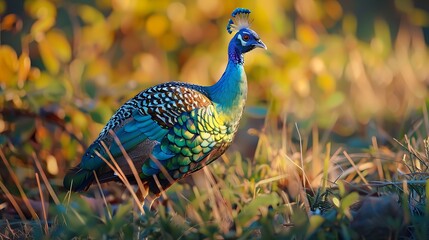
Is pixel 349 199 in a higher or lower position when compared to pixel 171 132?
lower

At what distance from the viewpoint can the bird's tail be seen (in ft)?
11.0

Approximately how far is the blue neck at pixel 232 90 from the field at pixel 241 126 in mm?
309

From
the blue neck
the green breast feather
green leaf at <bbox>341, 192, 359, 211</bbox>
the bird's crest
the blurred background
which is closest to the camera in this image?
green leaf at <bbox>341, 192, 359, 211</bbox>

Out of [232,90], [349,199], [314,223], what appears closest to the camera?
[314,223]

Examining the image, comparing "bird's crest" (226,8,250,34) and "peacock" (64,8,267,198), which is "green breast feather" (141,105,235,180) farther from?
"bird's crest" (226,8,250,34)

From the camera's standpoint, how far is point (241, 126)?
182 inches

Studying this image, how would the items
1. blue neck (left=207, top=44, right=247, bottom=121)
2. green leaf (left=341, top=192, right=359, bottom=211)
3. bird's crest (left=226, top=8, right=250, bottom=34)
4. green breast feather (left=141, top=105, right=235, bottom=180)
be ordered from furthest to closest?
1. bird's crest (left=226, top=8, right=250, bottom=34)
2. blue neck (left=207, top=44, right=247, bottom=121)
3. green breast feather (left=141, top=105, right=235, bottom=180)
4. green leaf (left=341, top=192, right=359, bottom=211)

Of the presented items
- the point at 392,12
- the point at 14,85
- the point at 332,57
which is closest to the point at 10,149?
the point at 14,85

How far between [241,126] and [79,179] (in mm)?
1514

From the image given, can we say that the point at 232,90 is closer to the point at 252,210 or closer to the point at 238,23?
the point at 238,23

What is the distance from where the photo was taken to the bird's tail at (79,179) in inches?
132

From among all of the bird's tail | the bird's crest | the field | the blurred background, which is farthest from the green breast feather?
the blurred background

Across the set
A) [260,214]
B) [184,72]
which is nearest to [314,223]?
[260,214]

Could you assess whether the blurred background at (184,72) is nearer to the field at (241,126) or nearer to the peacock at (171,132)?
the field at (241,126)
